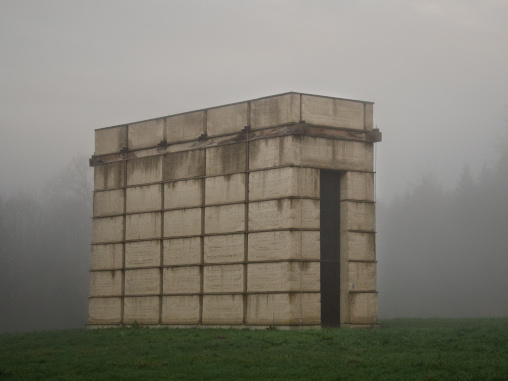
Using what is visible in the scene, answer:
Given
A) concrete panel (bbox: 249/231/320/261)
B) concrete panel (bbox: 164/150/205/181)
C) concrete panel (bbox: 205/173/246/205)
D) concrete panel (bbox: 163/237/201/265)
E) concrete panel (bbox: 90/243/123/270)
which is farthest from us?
concrete panel (bbox: 90/243/123/270)

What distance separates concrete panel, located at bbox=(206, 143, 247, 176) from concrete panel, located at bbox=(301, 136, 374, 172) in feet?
8.99

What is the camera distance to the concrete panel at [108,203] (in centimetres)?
3772

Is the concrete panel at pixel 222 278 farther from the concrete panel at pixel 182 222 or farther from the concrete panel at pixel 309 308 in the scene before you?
the concrete panel at pixel 309 308

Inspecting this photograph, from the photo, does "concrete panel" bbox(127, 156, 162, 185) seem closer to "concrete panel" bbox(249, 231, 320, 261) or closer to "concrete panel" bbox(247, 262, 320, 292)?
"concrete panel" bbox(249, 231, 320, 261)

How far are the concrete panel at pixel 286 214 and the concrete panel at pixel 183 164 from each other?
4.02 m

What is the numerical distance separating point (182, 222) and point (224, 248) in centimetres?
284

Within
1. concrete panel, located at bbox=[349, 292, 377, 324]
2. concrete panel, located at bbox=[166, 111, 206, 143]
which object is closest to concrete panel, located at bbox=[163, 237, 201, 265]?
concrete panel, located at bbox=[166, 111, 206, 143]

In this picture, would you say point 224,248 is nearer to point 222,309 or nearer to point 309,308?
point 222,309

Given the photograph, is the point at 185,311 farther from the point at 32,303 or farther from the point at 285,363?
the point at 32,303

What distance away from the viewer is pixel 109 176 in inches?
1513

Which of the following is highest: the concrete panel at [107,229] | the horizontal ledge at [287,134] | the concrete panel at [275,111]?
the concrete panel at [275,111]

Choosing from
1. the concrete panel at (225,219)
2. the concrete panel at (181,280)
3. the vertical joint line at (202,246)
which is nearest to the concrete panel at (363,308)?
the concrete panel at (225,219)

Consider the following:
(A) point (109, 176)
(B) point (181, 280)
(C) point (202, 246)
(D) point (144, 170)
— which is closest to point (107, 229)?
(A) point (109, 176)

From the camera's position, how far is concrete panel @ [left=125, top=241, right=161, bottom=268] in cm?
3566
